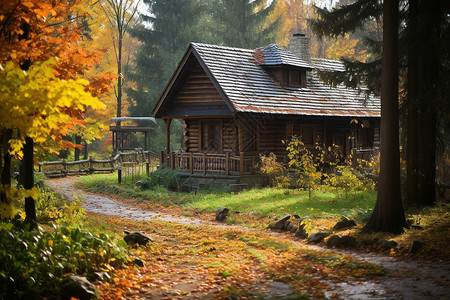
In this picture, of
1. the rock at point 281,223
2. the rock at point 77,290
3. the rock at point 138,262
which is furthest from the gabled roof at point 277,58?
the rock at point 77,290

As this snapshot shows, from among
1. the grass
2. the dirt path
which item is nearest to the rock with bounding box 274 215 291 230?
the grass

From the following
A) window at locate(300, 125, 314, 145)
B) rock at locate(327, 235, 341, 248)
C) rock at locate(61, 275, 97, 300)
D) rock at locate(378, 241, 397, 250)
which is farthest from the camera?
window at locate(300, 125, 314, 145)

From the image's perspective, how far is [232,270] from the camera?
31.8ft

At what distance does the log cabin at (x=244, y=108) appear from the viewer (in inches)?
979

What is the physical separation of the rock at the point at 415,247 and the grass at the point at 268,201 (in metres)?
4.35

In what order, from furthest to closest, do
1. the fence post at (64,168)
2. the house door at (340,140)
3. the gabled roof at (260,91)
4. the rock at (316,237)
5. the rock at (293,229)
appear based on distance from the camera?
1. the fence post at (64,168)
2. the house door at (340,140)
3. the gabled roof at (260,91)
4. the rock at (293,229)
5. the rock at (316,237)

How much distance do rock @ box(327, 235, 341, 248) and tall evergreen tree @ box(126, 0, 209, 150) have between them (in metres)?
38.8

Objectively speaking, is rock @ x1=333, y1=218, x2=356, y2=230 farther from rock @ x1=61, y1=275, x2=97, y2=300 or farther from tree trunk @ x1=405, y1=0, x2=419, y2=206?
rock @ x1=61, y1=275, x2=97, y2=300

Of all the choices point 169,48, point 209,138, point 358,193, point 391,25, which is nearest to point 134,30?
point 169,48

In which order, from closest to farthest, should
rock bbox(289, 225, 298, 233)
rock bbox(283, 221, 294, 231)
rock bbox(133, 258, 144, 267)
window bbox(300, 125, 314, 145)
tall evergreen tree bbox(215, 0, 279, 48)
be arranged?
1. rock bbox(133, 258, 144, 267)
2. rock bbox(289, 225, 298, 233)
3. rock bbox(283, 221, 294, 231)
4. window bbox(300, 125, 314, 145)
5. tall evergreen tree bbox(215, 0, 279, 48)

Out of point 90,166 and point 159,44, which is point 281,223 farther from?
point 159,44

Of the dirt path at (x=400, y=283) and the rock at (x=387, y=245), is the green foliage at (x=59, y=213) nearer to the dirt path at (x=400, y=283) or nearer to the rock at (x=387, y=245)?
the dirt path at (x=400, y=283)

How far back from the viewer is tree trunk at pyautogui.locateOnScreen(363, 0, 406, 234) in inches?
499

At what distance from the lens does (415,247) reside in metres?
10.8
